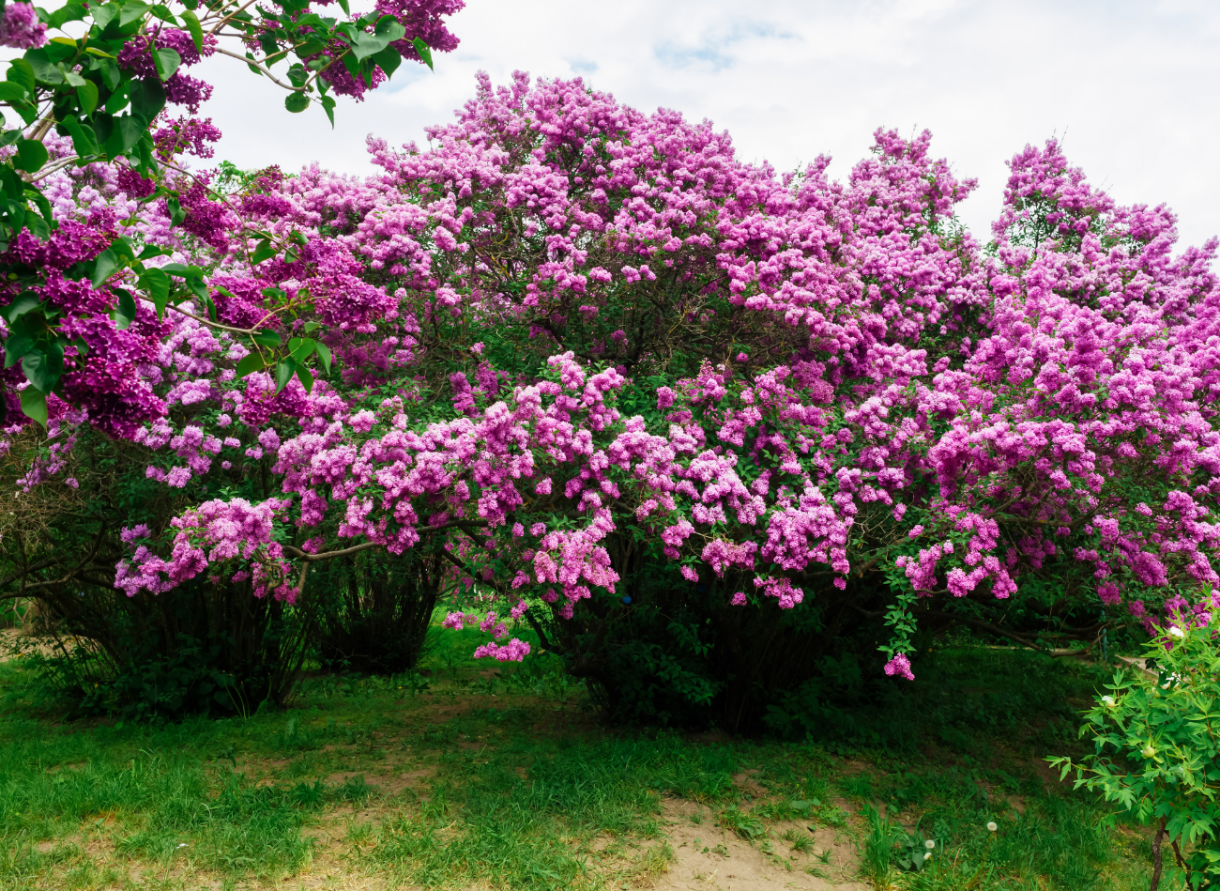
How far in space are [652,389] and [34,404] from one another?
16.3ft

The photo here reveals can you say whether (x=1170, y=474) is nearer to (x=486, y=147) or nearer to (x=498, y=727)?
(x=498, y=727)

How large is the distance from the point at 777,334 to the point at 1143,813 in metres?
4.45

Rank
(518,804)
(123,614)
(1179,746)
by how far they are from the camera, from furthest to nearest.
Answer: (123,614) → (518,804) → (1179,746)

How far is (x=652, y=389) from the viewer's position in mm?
6812

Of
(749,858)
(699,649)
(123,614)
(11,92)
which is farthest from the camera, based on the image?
(123,614)

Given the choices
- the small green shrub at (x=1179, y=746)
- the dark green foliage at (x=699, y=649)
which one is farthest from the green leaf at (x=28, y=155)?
the dark green foliage at (x=699, y=649)

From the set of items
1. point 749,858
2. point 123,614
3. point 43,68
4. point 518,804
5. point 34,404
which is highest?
point 43,68

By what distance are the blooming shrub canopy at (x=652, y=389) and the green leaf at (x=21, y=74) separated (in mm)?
1380

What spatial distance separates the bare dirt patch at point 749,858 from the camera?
4805mm

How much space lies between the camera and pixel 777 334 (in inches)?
281

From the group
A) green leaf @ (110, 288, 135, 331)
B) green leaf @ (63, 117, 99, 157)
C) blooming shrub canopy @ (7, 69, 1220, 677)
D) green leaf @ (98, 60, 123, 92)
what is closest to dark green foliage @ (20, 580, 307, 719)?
blooming shrub canopy @ (7, 69, 1220, 677)

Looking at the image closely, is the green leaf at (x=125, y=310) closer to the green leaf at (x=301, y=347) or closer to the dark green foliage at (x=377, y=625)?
the green leaf at (x=301, y=347)

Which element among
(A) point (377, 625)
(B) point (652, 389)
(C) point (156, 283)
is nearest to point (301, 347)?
(C) point (156, 283)

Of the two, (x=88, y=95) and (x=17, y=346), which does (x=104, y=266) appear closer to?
(x=17, y=346)
